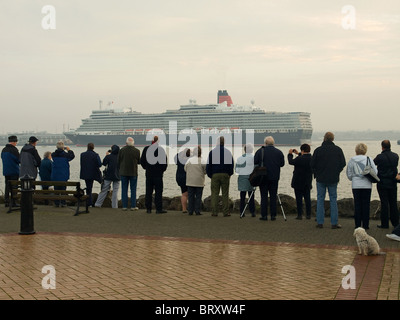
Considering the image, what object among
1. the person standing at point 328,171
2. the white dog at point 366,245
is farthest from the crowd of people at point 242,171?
the white dog at point 366,245

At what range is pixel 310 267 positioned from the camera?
22.7 feet

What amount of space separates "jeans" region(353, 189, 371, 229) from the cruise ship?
4180 inches

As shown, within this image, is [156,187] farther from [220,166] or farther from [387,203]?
[387,203]

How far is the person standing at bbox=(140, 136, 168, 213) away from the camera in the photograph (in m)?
11.8

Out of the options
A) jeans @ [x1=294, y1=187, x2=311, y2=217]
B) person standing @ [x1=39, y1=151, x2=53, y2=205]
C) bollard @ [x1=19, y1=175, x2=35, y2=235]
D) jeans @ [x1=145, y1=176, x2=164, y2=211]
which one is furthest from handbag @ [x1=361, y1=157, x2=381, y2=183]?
person standing @ [x1=39, y1=151, x2=53, y2=205]

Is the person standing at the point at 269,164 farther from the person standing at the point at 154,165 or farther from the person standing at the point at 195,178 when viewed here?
the person standing at the point at 154,165

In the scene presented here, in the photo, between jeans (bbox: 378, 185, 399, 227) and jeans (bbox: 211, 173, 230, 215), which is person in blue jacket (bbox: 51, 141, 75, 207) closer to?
jeans (bbox: 211, 173, 230, 215)

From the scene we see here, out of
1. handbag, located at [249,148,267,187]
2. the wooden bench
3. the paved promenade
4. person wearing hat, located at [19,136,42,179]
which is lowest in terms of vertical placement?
the paved promenade

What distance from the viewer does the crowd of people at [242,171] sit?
393 inches

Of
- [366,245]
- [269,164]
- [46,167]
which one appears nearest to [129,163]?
[46,167]

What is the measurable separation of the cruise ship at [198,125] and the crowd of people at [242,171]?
103 metres

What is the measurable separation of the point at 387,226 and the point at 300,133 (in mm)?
119188

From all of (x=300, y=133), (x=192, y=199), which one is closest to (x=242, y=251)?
(x=192, y=199)

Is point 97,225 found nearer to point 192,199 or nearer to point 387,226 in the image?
point 192,199
